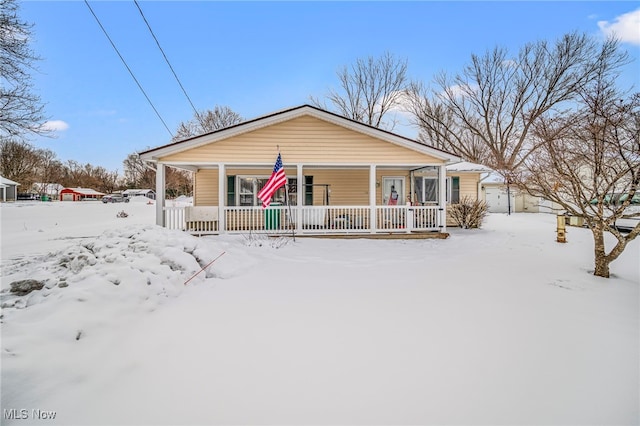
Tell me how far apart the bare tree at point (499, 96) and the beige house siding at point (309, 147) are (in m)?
14.2

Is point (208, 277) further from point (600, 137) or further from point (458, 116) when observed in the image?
point (458, 116)

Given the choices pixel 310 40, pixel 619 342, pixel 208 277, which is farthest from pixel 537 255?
pixel 310 40

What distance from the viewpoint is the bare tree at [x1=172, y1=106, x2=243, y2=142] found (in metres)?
31.4

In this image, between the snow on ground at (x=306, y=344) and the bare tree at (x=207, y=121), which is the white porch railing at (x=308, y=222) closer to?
the snow on ground at (x=306, y=344)

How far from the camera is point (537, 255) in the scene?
27.1 ft

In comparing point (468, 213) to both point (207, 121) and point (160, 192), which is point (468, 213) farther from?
point (207, 121)

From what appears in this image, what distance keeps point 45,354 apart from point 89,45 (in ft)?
46.3

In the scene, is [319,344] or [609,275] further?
[609,275]

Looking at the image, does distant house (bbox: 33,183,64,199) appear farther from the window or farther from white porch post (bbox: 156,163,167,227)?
the window

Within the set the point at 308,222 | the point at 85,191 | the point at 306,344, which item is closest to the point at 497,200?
the point at 308,222

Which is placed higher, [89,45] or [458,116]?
[458,116]

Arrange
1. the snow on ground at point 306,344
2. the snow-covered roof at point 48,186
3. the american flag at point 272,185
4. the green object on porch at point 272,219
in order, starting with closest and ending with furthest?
the snow on ground at point 306,344 < the american flag at point 272,185 < the green object on porch at point 272,219 < the snow-covered roof at point 48,186

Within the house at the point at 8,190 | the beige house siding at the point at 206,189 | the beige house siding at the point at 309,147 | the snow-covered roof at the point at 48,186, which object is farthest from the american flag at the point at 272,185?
the snow-covered roof at the point at 48,186

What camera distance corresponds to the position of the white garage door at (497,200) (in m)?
26.9
